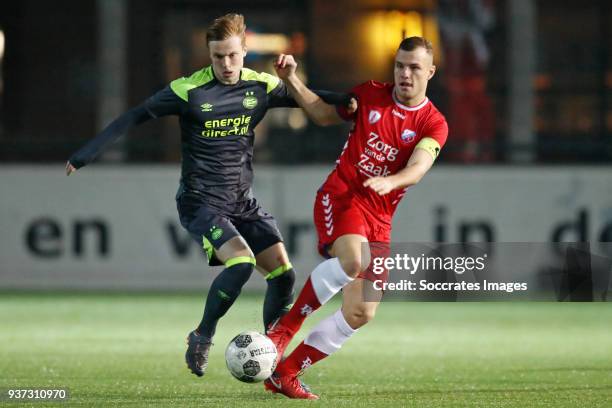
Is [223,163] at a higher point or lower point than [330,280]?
higher

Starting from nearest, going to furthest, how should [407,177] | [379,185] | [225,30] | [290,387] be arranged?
[379,185]
[407,177]
[290,387]
[225,30]

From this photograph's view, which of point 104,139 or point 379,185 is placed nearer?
point 379,185

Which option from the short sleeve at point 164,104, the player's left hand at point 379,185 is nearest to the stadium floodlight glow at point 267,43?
the short sleeve at point 164,104

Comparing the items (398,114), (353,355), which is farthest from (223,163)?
(353,355)

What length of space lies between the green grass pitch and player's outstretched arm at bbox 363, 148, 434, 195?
3.44 ft

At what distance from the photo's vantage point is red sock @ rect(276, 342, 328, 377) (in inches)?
277

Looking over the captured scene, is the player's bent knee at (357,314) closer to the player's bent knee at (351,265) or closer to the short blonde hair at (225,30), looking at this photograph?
the player's bent knee at (351,265)

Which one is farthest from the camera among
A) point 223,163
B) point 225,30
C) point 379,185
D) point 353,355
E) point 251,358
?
point 353,355

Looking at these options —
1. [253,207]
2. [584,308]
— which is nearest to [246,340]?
[253,207]

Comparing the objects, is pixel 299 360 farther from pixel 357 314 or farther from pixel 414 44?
pixel 414 44

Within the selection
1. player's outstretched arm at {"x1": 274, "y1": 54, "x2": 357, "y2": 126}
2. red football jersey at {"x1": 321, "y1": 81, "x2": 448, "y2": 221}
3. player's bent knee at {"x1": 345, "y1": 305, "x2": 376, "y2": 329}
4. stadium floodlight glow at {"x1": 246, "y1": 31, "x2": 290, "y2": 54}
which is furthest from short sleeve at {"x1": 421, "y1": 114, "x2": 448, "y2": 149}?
stadium floodlight glow at {"x1": 246, "y1": 31, "x2": 290, "y2": 54}

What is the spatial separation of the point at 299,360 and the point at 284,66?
1.48 m

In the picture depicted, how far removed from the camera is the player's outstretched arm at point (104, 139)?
7.24 metres

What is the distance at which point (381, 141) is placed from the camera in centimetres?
713
